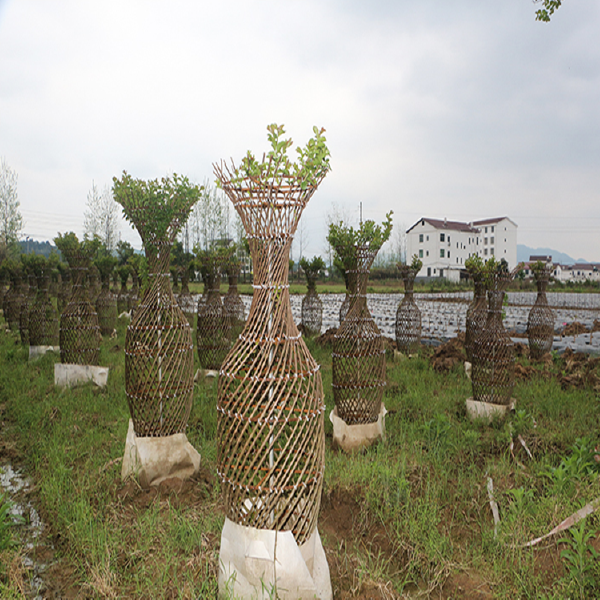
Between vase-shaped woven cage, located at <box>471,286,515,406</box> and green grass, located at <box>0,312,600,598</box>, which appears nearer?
green grass, located at <box>0,312,600,598</box>

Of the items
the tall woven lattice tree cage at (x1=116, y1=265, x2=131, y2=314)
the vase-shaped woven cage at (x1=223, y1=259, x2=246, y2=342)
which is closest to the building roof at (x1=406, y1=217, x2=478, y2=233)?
the tall woven lattice tree cage at (x1=116, y1=265, x2=131, y2=314)

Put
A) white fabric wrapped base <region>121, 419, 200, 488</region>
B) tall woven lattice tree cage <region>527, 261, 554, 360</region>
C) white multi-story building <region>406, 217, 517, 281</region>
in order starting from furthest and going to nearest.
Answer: white multi-story building <region>406, 217, 517, 281</region>
tall woven lattice tree cage <region>527, 261, 554, 360</region>
white fabric wrapped base <region>121, 419, 200, 488</region>

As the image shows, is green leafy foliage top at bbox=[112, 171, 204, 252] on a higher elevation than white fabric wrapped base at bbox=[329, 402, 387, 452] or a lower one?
higher

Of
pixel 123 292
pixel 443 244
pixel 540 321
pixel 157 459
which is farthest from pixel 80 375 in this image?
pixel 443 244

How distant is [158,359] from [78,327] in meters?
3.08

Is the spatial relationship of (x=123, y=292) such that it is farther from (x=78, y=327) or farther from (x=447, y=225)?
(x=447, y=225)

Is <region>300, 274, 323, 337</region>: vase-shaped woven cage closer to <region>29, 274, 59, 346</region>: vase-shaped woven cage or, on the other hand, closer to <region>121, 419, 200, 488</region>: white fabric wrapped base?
<region>29, 274, 59, 346</region>: vase-shaped woven cage

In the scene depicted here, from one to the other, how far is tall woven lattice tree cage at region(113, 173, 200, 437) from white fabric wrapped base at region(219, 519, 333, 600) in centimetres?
169

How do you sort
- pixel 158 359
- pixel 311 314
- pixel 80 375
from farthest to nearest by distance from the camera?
pixel 311 314
pixel 80 375
pixel 158 359

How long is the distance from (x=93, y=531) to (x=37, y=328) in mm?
6099

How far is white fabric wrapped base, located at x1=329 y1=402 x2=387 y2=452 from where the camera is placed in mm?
4176

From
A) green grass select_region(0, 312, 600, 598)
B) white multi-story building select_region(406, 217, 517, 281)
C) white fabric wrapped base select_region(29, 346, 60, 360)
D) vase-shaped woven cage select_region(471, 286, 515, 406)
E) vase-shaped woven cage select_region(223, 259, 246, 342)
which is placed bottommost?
green grass select_region(0, 312, 600, 598)

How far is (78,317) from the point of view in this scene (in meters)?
6.19

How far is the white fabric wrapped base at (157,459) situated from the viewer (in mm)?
3477
